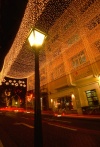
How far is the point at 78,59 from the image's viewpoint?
14422 mm

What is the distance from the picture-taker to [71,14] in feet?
21.2

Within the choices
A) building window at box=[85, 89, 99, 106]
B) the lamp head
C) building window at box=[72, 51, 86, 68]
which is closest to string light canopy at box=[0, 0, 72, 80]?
the lamp head

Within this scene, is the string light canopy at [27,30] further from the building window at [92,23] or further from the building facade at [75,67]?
the building window at [92,23]

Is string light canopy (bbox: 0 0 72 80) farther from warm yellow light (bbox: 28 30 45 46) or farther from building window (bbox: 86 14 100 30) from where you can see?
building window (bbox: 86 14 100 30)

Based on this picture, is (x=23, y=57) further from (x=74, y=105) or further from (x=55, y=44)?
(x=74, y=105)

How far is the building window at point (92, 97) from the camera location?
1476cm

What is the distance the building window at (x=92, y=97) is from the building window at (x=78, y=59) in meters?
3.93

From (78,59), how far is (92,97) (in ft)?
17.0

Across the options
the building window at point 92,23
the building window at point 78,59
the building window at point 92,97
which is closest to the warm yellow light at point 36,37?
Answer: the building window at point 92,23

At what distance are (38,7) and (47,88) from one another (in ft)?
63.1

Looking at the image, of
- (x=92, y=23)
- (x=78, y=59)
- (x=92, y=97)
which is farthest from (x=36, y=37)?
(x=92, y=97)

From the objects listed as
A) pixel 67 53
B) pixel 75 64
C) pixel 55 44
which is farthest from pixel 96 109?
pixel 55 44

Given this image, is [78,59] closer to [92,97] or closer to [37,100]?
[92,97]

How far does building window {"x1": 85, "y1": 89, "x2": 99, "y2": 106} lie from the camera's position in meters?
14.8
